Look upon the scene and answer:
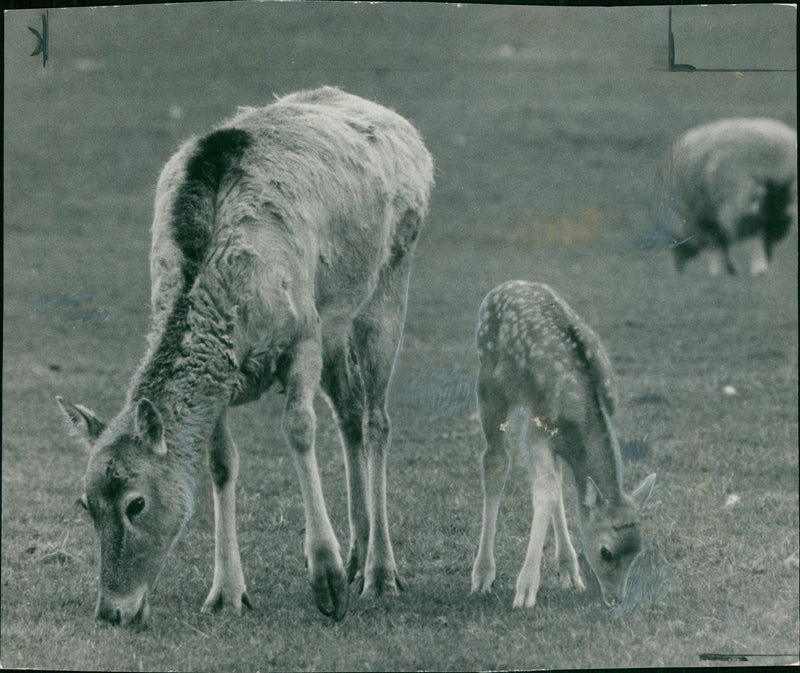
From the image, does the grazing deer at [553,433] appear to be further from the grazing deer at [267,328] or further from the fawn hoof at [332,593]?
the fawn hoof at [332,593]

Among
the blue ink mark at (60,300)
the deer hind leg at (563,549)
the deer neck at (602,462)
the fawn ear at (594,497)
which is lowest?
the deer hind leg at (563,549)

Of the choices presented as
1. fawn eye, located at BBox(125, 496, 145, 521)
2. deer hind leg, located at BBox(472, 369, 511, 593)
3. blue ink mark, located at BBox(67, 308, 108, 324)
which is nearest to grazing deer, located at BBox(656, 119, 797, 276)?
deer hind leg, located at BBox(472, 369, 511, 593)

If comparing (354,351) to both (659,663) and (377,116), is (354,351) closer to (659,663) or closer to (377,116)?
(377,116)

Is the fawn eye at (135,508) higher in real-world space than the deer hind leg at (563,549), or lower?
higher

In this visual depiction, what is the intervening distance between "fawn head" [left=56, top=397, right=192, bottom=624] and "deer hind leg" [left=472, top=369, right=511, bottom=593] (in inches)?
76.1

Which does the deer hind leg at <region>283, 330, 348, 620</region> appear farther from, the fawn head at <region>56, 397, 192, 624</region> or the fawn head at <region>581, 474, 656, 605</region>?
the fawn head at <region>581, 474, 656, 605</region>

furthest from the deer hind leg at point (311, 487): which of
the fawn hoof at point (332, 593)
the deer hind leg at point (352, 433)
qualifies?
the deer hind leg at point (352, 433)

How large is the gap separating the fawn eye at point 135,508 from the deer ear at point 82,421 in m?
0.42

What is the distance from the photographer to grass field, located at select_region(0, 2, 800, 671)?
6441 mm

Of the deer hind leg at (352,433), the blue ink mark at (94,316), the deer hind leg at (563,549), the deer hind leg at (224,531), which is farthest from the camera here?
the blue ink mark at (94,316)

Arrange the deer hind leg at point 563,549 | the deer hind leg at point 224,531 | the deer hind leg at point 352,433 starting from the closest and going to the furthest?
the deer hind leg at point 224,531
the deer hind leg at point 563,549
the deer hind leg at point 352,433

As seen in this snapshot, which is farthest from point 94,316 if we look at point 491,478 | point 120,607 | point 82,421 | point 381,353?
point 491,478

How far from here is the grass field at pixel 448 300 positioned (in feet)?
21.1

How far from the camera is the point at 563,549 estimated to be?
6.43 meters
